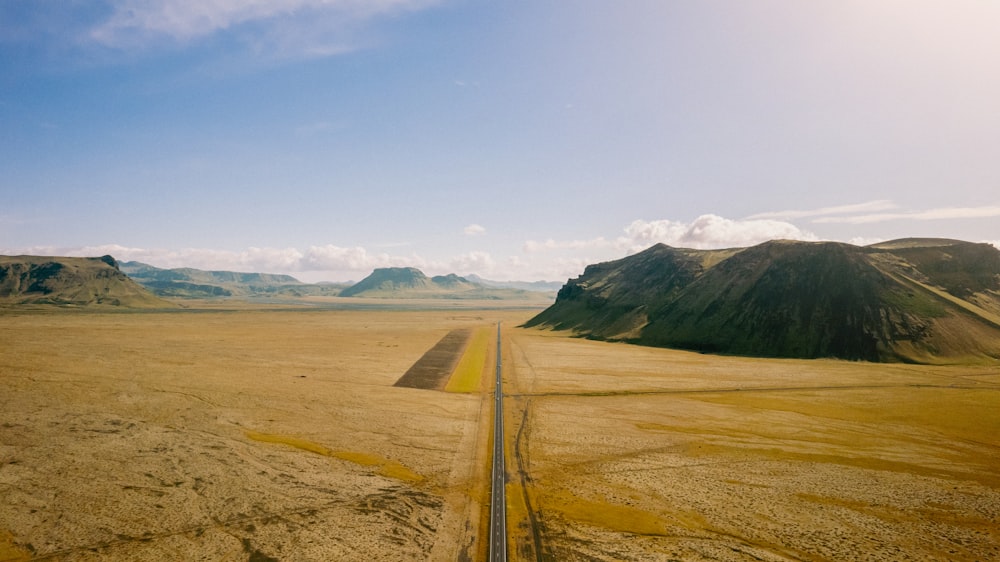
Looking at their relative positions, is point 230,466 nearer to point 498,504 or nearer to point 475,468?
point 475,468

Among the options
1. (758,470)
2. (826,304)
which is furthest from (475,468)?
(826,304)

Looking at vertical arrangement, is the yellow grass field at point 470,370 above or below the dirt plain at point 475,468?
below

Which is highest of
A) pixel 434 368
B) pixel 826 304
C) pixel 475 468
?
pixel 826 304

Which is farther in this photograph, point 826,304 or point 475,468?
point 826,304

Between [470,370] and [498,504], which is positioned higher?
[498,504]

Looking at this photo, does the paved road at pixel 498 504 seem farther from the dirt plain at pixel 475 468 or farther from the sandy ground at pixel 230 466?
the sandy ground at pixel 230 466

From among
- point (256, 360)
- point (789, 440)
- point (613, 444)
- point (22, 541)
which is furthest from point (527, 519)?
point (256, 360)

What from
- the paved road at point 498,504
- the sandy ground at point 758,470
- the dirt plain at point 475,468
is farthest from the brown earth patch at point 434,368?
the paved road at point 498,504
